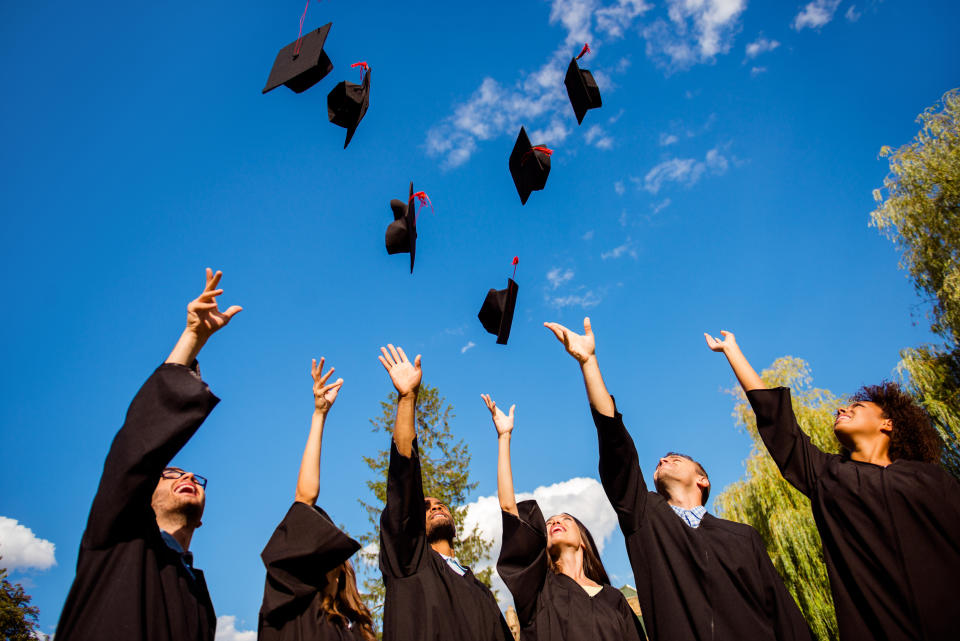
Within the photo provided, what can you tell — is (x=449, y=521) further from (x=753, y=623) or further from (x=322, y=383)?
(x=753, y=623)

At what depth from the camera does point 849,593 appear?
2.94 meters

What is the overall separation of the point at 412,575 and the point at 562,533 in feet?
4.31

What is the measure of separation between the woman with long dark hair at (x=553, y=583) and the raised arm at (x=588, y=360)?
1034 mm

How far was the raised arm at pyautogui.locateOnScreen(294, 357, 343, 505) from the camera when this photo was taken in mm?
3229

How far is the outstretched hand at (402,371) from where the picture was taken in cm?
348

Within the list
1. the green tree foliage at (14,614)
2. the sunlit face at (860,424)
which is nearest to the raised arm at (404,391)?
the sunlit face at (860,424)

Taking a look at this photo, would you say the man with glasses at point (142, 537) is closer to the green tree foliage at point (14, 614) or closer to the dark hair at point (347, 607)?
the dark hair at point (347, 607)

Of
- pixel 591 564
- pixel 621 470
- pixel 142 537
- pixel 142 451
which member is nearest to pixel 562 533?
pixel 591 564

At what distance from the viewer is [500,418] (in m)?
4.45

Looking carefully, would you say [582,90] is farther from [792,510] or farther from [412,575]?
[792,510]

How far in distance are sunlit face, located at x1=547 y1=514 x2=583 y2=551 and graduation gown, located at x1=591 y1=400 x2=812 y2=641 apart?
99cm

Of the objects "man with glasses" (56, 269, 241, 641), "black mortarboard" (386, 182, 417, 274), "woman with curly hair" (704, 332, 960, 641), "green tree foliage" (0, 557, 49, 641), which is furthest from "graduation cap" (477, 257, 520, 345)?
"green tree foliage" (0, 557, 49, 641)

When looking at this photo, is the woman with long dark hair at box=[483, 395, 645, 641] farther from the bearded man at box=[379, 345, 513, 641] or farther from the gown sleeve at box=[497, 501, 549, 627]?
the bearded man at box=[379, 345, 513, 641]

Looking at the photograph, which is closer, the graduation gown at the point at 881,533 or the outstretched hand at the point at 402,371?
the graduation gown at the point at 881,533
